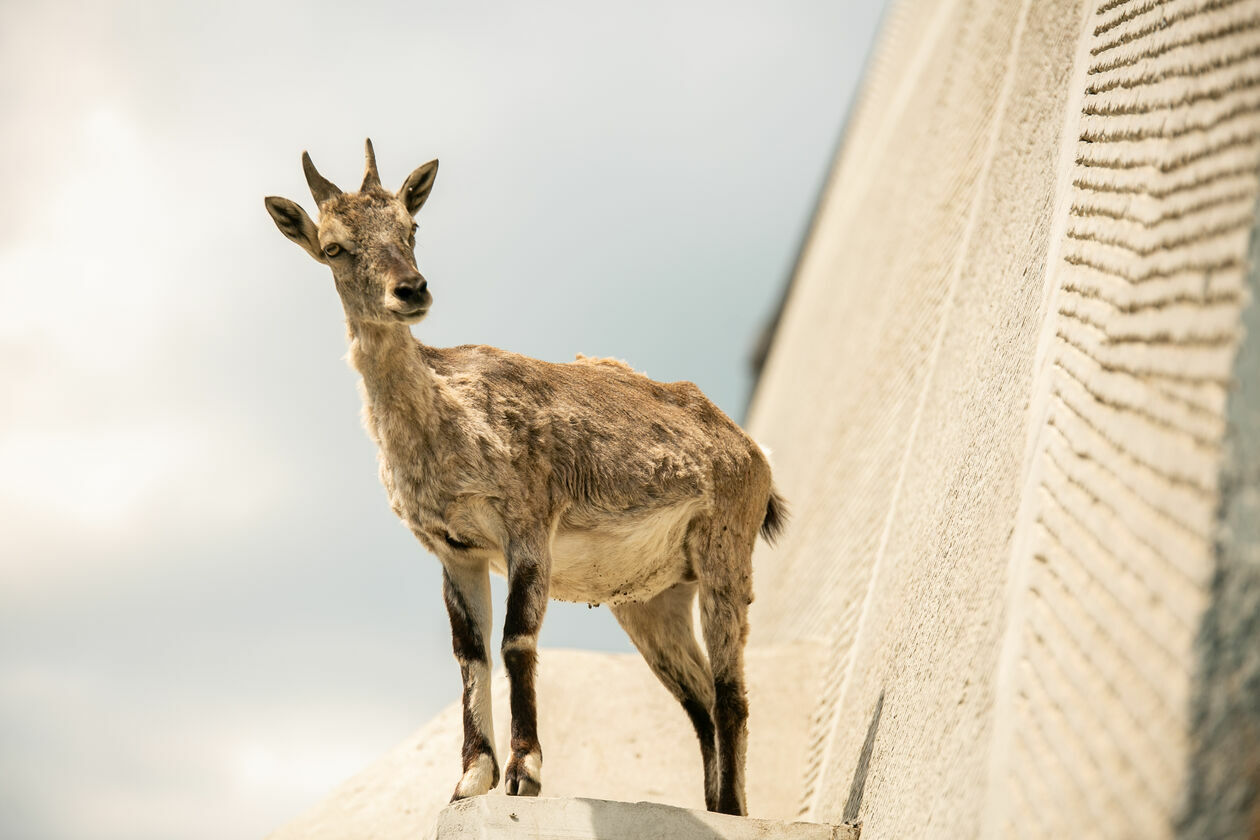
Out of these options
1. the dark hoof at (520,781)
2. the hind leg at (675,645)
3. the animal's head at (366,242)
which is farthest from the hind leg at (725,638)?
the animal's head at (366,242)

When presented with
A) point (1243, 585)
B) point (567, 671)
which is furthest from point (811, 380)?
point (1243, 585)

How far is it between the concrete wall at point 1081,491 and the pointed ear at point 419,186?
3288mm

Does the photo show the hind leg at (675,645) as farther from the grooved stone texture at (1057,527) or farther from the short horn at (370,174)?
the short horn at (370,174)

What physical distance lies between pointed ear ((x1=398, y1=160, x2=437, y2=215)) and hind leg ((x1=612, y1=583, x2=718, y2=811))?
8.60 ft

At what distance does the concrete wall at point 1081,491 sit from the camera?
12.2 feet

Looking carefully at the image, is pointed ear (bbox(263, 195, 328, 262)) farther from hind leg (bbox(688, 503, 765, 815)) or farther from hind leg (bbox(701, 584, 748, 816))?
hind leg (bbox(701, 584, 748, 816))

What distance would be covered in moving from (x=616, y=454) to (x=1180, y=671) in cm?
382

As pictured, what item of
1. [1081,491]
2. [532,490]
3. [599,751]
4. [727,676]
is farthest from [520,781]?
[599,751]

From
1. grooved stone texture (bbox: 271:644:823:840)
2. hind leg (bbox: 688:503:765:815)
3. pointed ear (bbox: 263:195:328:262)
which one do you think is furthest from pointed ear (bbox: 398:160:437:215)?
grooved stone texture (bbox: 271:644:823:840)

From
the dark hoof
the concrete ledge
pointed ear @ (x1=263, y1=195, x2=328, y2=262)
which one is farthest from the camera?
pointed ear @ (x1=263, y1=195, x2=328, y2=262)

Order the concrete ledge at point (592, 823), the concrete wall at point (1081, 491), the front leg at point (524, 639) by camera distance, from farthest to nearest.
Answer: the front leg at point (524, 639) → the concrete ledge at point (592, 823) → the concrete wall at point (1081, 491)

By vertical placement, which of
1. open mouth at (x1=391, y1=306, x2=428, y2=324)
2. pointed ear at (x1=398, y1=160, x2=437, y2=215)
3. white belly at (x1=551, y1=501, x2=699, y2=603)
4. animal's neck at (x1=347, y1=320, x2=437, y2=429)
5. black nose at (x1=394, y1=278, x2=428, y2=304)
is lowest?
white belly at (x1=551, y1=501, x2=699, y2=603)

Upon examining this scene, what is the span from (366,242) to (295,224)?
48 centimetres

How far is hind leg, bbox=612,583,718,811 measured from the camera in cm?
773
